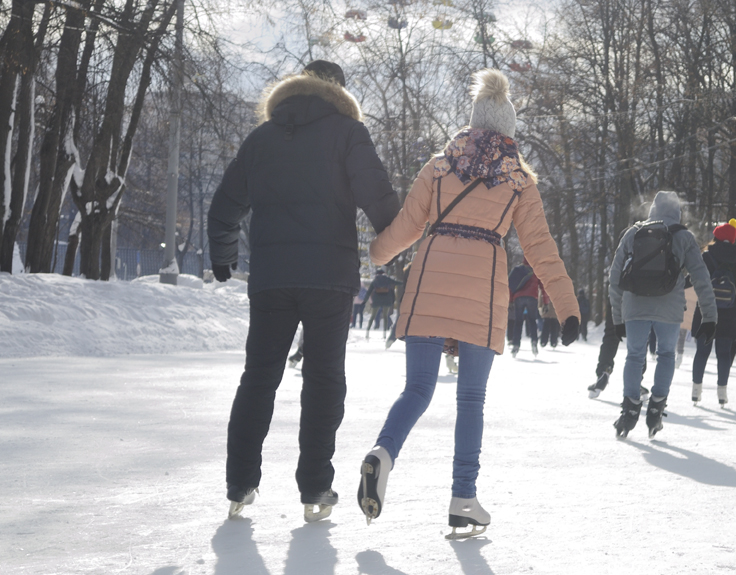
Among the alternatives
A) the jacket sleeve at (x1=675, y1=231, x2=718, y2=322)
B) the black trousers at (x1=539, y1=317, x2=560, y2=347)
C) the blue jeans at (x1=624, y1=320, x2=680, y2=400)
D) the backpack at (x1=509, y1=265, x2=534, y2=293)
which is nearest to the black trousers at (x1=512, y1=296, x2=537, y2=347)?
the backpack at (x1=509, y1=265, x2=534, y2=293)

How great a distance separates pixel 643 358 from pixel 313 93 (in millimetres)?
3615

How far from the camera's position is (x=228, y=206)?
12.5 ft

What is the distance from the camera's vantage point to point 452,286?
11.6ft

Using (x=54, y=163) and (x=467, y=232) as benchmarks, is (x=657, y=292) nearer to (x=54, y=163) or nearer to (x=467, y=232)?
(x=467, y=232)

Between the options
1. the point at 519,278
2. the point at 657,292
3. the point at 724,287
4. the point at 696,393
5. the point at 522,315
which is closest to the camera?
the point at 657,292

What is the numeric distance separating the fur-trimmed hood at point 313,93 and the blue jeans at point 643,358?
10.5 ft

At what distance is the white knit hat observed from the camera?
3752 mm

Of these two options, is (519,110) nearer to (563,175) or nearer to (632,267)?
(563,175)

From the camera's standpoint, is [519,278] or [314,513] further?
[519,278]

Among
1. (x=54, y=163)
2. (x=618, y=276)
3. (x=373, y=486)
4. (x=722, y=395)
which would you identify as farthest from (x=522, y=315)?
(x=373, y=486)

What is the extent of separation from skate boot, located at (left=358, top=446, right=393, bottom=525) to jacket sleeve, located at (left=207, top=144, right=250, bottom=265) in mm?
1153

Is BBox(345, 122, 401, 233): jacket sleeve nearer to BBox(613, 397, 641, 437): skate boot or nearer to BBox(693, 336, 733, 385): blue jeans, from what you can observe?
BBox(613, 397, 641, 437): skate boot

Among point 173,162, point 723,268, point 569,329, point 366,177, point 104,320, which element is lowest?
point 104,320

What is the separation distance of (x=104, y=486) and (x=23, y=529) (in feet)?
2.69
